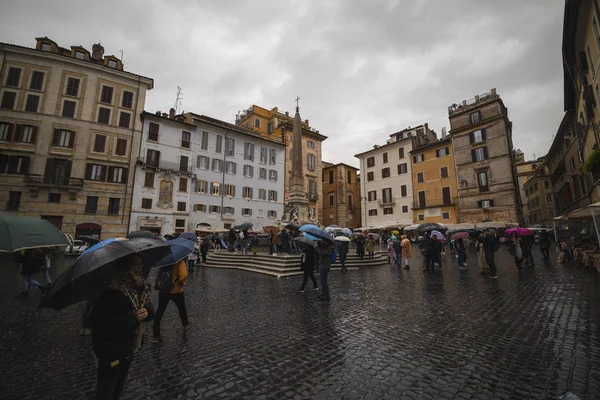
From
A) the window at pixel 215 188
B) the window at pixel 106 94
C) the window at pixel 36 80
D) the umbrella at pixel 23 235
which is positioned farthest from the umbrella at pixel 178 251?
the window at pixel 36 80

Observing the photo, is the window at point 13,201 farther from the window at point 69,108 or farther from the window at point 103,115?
the window at point 103,115

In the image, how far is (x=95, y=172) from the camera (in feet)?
82.9

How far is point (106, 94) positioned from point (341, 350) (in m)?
33.2

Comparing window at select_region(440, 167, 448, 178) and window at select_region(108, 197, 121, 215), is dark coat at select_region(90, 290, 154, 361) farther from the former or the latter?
window at select_region(440, 167, 448, 178)

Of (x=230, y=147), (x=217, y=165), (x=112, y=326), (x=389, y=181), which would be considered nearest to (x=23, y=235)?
(x=112, y=326)

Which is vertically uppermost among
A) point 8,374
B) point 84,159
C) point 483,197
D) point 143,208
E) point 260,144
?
point 260,144

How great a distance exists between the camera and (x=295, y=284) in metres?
9.16

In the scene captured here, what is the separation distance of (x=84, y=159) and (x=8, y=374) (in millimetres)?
27893

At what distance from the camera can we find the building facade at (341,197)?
4197cm

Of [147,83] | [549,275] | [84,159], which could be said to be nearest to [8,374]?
[549,275]

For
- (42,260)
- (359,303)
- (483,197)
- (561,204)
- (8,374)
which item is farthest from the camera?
(483,197)

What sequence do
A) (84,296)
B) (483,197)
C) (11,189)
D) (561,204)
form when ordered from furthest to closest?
(483,197)
(561,204)
(11,189)
(84,296)

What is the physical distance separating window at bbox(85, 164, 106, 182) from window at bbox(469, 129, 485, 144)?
3996 cm

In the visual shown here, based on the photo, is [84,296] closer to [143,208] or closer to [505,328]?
[505,328]
